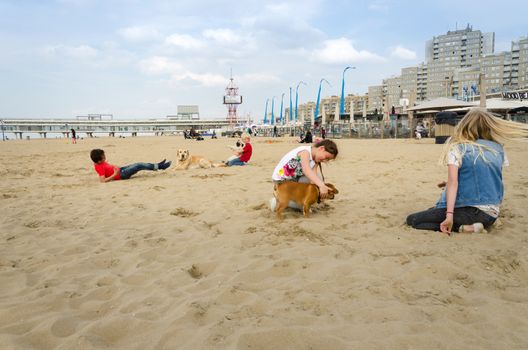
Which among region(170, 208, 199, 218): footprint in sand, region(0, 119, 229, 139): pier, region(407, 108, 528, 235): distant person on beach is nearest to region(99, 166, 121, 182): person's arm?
region(170, 208, 199, 218): footprint in sand

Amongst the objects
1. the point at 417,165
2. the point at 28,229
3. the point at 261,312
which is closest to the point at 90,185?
the point at 28,229

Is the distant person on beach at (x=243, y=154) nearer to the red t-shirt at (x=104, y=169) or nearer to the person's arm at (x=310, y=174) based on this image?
the red t-shirt at (x=104, y=169)

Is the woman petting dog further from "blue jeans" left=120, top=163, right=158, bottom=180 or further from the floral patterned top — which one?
"blue jeans" left=120, top=163, right=158, bottom=180

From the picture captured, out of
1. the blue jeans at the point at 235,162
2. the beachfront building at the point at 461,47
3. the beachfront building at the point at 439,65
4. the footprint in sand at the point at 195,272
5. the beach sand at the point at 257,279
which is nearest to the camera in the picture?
the beach sand at the point at 257,279

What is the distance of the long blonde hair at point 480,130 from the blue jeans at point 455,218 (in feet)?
1.85

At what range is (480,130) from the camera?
348cm

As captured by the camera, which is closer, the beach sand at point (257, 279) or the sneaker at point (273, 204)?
the beach sand at point (257, 279)

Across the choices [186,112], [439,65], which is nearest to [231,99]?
[186,112]

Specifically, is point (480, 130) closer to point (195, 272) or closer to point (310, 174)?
point (310, 174)

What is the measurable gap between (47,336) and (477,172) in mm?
3817

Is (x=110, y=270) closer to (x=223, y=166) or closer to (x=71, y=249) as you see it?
(x=71, y=249)

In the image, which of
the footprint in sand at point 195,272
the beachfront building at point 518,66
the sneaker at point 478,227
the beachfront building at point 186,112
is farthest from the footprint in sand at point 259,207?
the beachfront building at point 186,112

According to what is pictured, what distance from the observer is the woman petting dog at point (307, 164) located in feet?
14.0

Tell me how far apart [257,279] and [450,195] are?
212cm
